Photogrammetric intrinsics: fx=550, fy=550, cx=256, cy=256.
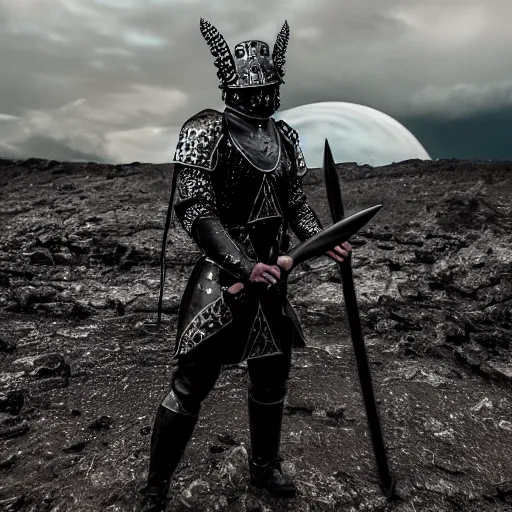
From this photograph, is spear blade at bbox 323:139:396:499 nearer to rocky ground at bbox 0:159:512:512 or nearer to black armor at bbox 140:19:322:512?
black armor at bbox 140:19:322:512

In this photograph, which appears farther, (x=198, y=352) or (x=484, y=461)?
(x=484, y=461)

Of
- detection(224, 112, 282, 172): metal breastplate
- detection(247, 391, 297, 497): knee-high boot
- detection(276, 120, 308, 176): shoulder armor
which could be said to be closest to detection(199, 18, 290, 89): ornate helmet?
detection(224, 112, 282, 172): metal breastplate

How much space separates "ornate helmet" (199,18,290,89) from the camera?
280cm

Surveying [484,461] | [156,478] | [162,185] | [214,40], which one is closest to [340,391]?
[484,461]

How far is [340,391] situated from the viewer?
4.79m

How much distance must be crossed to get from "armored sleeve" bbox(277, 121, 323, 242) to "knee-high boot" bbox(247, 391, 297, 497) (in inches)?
38.6

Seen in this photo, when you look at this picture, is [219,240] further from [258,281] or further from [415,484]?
[415,484]

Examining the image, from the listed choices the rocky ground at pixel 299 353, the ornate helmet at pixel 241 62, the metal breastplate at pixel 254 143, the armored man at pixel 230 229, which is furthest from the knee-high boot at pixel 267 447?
the ornate helmet at pixel 241 62

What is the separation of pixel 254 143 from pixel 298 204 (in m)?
0.48

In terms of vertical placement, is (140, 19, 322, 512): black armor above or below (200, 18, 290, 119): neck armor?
below

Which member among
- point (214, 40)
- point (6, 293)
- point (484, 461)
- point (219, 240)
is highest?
point (214, 40)

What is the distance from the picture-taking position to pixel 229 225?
9.46ft

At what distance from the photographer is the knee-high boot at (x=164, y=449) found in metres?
2.86

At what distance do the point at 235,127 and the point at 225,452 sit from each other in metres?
2.19
